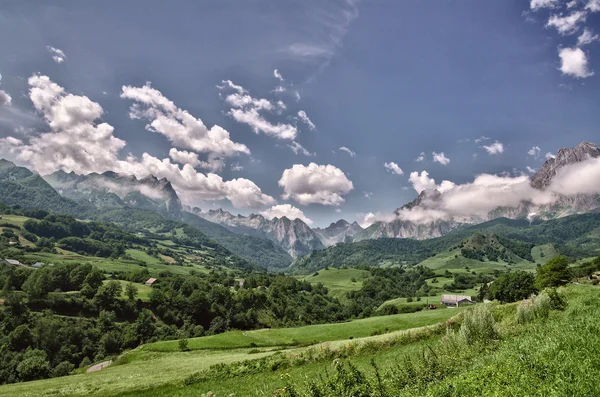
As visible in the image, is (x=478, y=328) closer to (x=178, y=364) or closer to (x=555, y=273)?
(x=178, y=364)

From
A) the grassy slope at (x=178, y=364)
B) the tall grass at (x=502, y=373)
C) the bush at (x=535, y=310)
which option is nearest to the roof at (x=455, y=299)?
the grassy slope at (x=178, y=364)

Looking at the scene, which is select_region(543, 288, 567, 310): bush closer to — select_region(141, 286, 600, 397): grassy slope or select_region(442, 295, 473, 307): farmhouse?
select_region(141, 286, 600, 397): grassy slope

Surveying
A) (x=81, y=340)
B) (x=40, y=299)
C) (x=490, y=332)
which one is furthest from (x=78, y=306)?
(x=490, y=332)

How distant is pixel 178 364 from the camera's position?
174ft

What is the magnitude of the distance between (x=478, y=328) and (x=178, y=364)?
49961mm

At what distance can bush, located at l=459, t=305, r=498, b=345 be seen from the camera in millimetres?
23652

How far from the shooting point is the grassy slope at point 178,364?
37656 mm

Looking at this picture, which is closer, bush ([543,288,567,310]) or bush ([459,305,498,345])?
bush ([459,305,498,345])

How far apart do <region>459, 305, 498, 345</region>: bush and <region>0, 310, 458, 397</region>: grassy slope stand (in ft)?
47.5

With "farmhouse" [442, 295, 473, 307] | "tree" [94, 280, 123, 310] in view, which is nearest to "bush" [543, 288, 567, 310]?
"farmhouse" [442, 295, 473, 307]

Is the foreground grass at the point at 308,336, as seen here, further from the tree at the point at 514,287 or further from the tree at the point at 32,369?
the tree at the point at 514,287

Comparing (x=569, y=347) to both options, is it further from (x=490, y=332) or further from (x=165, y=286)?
(x=165, y=286)

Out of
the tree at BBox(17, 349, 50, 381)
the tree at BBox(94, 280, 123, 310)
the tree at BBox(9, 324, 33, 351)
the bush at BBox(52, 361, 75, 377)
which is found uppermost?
the tree at BBox(94, 280, 123, 310)

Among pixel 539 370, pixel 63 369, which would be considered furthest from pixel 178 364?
pixel 63 369
